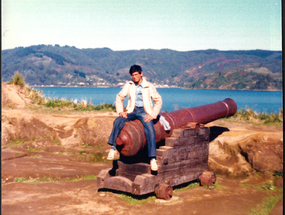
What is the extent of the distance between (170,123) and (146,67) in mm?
130701

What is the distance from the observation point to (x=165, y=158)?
589cm

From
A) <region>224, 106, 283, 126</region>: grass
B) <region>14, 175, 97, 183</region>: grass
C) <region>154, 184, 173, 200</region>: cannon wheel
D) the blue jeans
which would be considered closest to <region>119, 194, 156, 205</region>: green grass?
<region>154, 184, 173, 200</region>: cannon wheel

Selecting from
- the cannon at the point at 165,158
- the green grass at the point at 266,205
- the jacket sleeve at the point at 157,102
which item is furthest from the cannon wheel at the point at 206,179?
the jacket sleeve at the point at 157,102

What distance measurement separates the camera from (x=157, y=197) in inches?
227

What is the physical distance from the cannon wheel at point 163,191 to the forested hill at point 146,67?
91.9 meters

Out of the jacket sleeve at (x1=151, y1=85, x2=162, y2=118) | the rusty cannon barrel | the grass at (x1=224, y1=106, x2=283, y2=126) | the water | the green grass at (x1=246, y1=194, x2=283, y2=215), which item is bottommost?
the water

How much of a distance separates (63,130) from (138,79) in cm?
577

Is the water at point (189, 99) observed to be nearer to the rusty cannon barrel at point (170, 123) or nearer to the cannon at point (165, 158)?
the rusty cannon barrel at point (170, 123)

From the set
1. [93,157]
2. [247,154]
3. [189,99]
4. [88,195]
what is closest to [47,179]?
[88,195]

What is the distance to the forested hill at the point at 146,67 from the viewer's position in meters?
112

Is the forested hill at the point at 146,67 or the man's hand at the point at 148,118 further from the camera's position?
the forested hill at the point at 146,67

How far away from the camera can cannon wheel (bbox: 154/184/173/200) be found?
5.63 metres

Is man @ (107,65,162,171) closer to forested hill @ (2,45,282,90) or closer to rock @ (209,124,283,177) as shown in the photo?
rock @ (209,124,283,177)

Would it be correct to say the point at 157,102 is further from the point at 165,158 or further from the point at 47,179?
the point at 47,179
